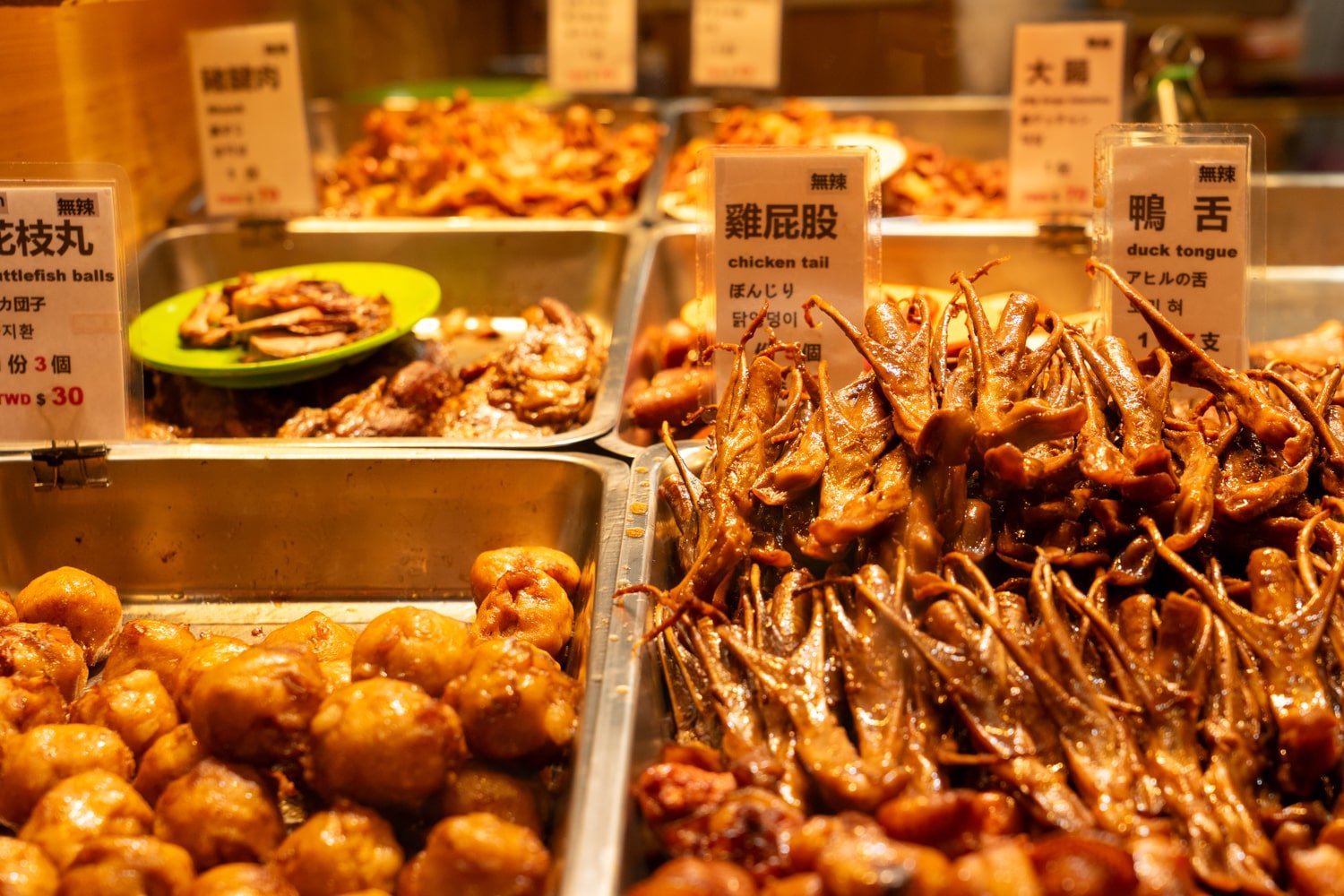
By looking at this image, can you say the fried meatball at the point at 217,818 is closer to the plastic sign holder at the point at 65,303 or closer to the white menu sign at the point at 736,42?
the plastic sign holder at the point at 65,303

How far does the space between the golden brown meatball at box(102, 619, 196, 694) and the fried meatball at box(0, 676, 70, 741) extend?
15 cm

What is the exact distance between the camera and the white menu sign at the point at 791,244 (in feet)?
8.71

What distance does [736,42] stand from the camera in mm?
5387

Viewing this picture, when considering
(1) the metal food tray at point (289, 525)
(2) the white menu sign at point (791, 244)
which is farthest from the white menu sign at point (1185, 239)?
(1) the metal food tray at point (289, 525)

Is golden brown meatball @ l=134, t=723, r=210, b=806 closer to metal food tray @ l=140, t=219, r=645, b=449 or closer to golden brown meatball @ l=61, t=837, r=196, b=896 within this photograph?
golden brown meatball @ l=61, t=837, r=196, b=896

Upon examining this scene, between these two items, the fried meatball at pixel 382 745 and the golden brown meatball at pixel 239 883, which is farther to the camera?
the fried meatball at pixel 382 745

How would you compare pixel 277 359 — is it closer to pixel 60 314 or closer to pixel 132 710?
pixel 60 314

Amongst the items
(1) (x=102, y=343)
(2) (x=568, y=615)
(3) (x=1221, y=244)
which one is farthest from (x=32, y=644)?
(3) (x=1221, y=244)

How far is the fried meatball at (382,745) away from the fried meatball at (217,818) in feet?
0.33

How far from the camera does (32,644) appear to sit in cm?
230

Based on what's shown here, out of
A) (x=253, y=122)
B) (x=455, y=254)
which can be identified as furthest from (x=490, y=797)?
(x=253, y=122)

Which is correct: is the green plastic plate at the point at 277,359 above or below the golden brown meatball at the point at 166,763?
above

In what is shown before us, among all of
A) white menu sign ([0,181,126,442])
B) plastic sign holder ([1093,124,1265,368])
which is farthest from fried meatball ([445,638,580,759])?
plastic sign holder ([1093,124,1265,368])

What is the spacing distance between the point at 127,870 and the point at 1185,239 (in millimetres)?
2456
